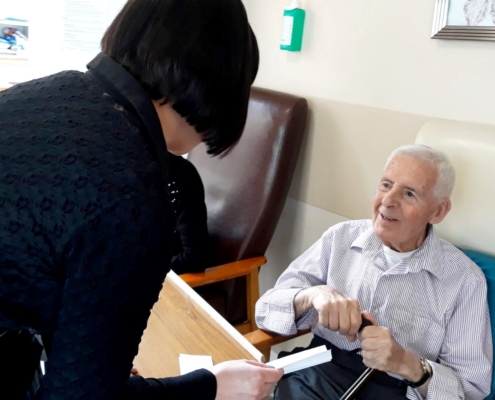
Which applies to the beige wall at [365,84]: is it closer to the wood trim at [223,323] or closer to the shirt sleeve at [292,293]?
the shirt sleeve at [292,293]

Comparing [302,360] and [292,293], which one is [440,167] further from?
[302,360]

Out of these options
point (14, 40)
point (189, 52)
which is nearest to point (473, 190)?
point (189, 52)

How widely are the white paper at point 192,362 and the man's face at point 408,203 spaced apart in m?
0.66

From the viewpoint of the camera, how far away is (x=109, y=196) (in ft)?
1.90

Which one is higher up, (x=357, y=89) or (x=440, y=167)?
(x=357, y=89)

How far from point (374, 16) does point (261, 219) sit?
0.85m

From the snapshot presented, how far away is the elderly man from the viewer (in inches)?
51.9

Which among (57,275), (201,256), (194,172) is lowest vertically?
(201,256)

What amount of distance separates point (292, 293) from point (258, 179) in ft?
2.12

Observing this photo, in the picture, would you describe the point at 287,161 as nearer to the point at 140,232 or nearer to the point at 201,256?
the point at 201,256

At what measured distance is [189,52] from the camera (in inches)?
29.0

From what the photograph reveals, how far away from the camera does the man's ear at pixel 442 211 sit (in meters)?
1.47

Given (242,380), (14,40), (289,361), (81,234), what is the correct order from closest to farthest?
(81,234), (242,380), (289,361), (14,40)

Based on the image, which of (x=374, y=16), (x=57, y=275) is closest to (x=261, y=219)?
(x=374, y=16)
